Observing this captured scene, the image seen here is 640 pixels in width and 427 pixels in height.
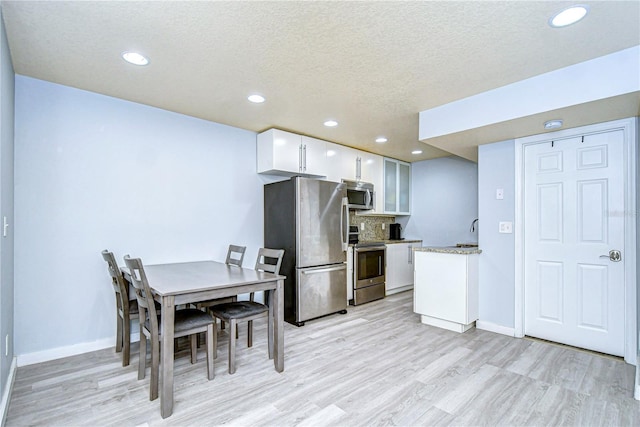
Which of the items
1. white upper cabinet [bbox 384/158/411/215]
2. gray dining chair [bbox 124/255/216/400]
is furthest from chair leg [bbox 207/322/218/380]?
white upper cabinet [bbox 384/158/411/215]

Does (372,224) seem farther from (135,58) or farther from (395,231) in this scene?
(135,58)

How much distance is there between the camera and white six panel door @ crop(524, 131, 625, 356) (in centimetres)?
291

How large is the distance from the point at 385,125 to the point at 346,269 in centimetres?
193

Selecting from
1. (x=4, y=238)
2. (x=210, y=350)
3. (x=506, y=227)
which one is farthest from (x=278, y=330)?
(x=506, y=227)

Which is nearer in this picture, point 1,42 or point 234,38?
point 1,42

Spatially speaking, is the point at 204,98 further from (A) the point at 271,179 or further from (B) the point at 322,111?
(A) the point at 271,179

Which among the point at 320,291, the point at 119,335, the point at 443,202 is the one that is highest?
the point at 443,202

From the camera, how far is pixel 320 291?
3977 millimetres

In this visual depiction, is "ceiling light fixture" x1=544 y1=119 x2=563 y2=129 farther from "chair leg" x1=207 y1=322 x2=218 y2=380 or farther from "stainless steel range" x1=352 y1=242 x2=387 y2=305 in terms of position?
"chair leg" x1=207 y1=322 x2=218 y2=380

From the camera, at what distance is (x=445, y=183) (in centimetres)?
570

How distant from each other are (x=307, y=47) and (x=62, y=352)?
10.7ft

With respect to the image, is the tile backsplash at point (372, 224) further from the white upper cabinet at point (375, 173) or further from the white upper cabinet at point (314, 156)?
the white upper cabinet at point (314, 156)

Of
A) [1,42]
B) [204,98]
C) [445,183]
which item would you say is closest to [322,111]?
[204,98]

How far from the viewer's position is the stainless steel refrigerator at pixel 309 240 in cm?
380
